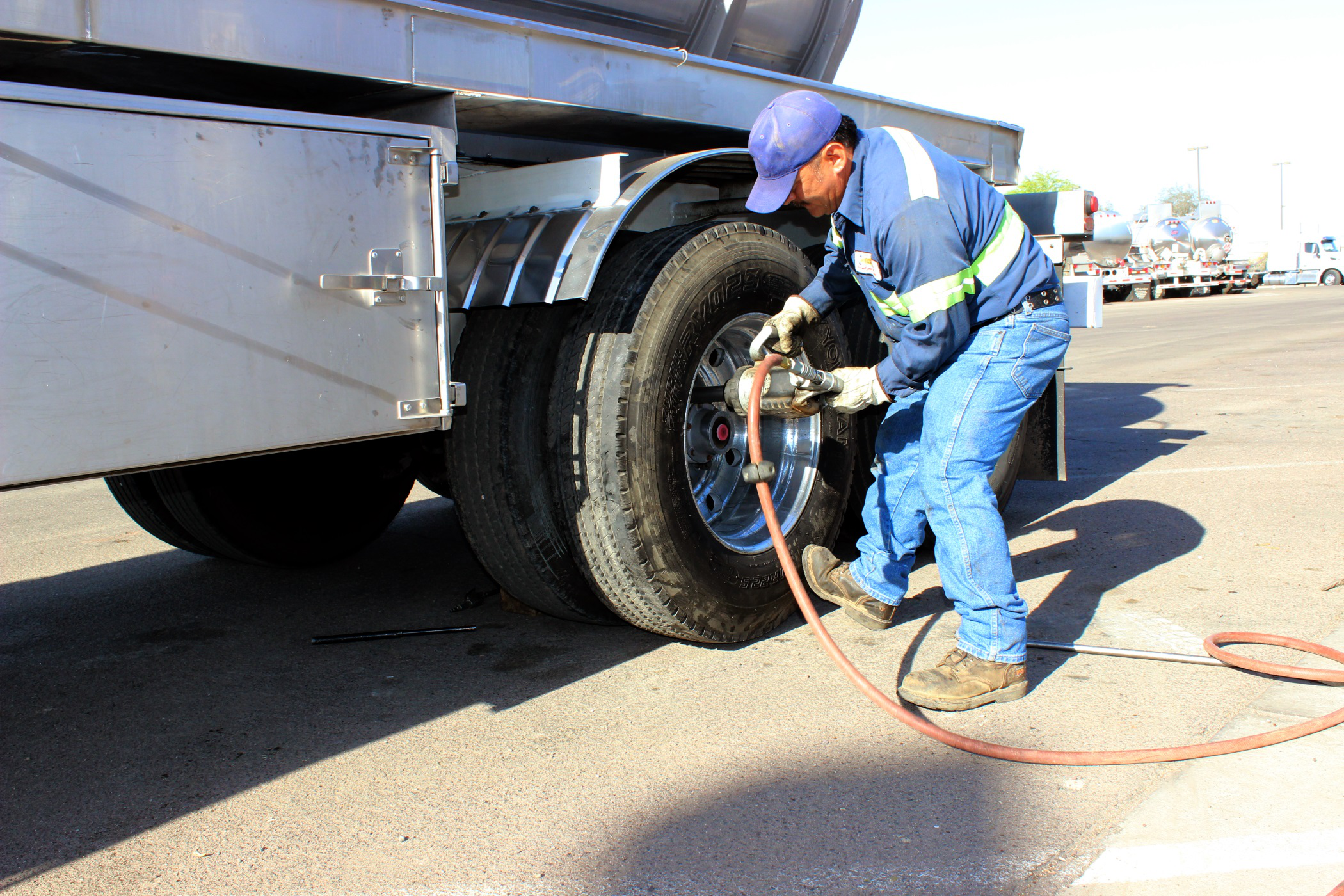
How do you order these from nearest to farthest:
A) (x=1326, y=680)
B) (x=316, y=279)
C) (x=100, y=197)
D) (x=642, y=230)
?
1. (x=100, y=197)
2. (x=316, y=279)
3. (x=1326, y=680)
4. (x=642, y=230)

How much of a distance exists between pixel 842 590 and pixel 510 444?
1.18 m

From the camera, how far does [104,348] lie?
2010 millimetres

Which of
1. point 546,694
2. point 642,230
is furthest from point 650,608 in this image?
point 642,230

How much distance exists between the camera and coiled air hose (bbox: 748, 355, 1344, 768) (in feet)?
8.36

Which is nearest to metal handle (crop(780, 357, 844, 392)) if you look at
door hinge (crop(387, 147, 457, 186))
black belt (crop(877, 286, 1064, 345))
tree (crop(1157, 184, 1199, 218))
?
black belt (crop(877, 286, 1064, 345))

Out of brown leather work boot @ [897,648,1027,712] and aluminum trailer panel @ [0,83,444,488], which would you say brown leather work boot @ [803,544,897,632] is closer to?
brown leather work boot @ [897,648,1027,712]

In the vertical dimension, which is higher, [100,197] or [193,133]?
[193,133]

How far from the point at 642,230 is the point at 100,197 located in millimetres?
1707

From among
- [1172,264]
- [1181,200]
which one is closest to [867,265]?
[1172,264]

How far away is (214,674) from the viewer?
131 inches

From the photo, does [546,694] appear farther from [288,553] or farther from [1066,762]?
[288,553]

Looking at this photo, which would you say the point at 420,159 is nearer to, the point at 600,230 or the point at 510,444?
the point at 600,230

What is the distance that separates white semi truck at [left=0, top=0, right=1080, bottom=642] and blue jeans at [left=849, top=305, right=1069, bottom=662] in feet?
1.93

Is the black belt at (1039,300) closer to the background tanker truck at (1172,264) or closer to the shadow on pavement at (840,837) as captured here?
the shadow on pavement at (840,837)
